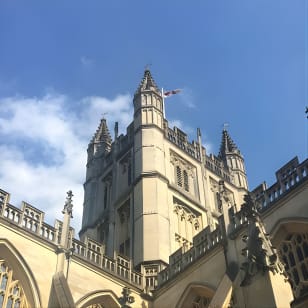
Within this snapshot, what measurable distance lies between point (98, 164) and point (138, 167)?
21.0 feet

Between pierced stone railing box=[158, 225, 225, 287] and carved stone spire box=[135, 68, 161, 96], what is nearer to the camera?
pierced stone railing box=[158, 225, 225, 287]

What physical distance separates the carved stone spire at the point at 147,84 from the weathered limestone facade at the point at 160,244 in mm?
1307

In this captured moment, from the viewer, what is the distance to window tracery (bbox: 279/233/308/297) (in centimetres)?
1405

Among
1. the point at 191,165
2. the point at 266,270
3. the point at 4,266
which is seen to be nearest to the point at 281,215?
the point at 266,270

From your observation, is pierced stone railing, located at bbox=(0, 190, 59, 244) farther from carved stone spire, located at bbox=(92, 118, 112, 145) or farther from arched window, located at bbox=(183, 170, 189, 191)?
carved stone spire, located at bbox=(92, 118, 112, 145)

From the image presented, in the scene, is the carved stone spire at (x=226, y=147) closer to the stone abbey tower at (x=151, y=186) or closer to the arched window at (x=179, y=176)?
the stone abbey tower at (x=151, y=186)

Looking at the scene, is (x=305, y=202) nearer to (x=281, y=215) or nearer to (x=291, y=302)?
(x=281, y=215)

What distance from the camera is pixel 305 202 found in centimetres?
1469

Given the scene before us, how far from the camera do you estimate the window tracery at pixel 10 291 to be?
14633 millimetres

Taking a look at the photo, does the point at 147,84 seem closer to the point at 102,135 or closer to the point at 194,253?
the point at 102,135

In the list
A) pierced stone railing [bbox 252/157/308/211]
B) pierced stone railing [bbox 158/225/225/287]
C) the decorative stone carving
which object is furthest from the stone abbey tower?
the decorative stone carving

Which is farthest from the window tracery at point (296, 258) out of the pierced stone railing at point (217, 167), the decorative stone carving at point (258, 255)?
the pierced stone railing at point (217, 167)

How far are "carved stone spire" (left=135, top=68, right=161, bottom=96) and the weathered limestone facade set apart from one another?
131 centimetres

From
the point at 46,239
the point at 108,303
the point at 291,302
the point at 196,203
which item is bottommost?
the point at 291,302
